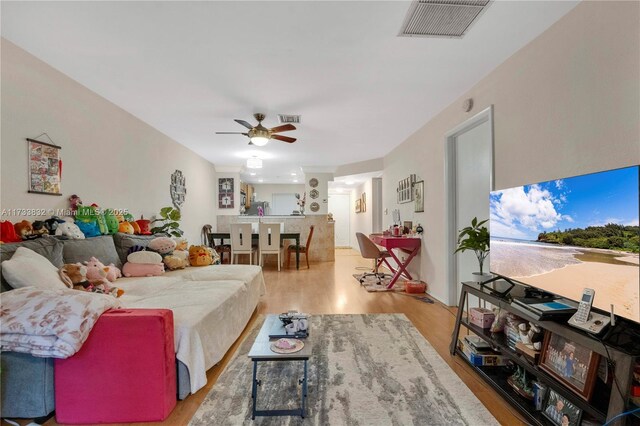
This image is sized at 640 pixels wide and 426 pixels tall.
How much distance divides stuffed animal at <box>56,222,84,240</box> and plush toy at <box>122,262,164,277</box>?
52cm

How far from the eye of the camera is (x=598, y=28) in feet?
5.41

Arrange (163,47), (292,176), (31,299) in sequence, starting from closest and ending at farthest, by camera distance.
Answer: (31,299) → (163,47) → (292,176)

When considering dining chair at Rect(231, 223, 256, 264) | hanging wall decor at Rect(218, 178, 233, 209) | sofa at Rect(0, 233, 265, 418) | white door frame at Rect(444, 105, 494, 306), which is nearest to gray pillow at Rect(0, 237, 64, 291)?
sofa at Rect(0, 233, 265, 418)

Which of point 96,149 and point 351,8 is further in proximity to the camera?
point 96,149

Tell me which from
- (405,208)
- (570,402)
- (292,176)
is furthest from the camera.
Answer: (292,176)

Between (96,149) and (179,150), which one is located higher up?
(179,150)

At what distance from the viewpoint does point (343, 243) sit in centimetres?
1035

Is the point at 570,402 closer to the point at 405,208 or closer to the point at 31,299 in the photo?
the point at 31,299

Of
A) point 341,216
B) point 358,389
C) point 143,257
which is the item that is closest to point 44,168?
point 143,257

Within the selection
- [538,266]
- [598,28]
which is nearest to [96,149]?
[538,266]

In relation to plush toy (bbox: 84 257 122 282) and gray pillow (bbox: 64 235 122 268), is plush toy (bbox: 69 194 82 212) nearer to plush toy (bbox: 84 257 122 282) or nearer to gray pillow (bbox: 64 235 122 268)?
gray pillow (bbox: 64 235 122 268)

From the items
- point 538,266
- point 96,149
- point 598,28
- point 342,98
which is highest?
point 342,98

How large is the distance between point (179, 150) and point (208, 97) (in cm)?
230

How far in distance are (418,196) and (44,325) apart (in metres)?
4.09
